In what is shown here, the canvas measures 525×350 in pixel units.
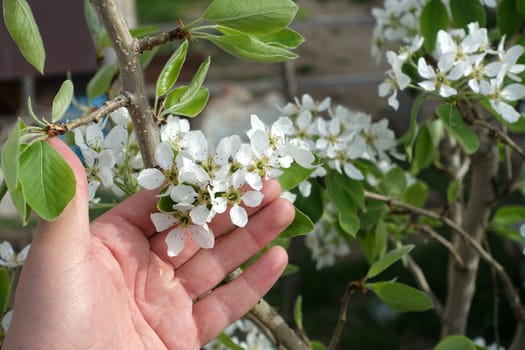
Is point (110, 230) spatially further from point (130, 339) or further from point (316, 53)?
point (316, 53)

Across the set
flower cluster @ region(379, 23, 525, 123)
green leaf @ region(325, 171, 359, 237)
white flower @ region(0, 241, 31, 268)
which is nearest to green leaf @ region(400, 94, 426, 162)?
flower cluster @ region(379, 23, 525, 123)

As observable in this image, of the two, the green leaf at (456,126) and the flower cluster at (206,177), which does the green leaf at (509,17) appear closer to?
the green leaf at (456,126)

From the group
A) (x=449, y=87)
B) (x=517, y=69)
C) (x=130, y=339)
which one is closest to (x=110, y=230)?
(x=130, y=339)

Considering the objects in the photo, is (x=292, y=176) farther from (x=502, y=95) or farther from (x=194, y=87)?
(x=502, y=95)

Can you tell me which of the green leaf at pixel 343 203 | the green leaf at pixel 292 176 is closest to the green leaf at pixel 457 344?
the green leaf at pixel 343 203

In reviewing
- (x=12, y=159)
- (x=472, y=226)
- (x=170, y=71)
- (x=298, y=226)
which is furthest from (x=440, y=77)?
(x=12, y=159)
